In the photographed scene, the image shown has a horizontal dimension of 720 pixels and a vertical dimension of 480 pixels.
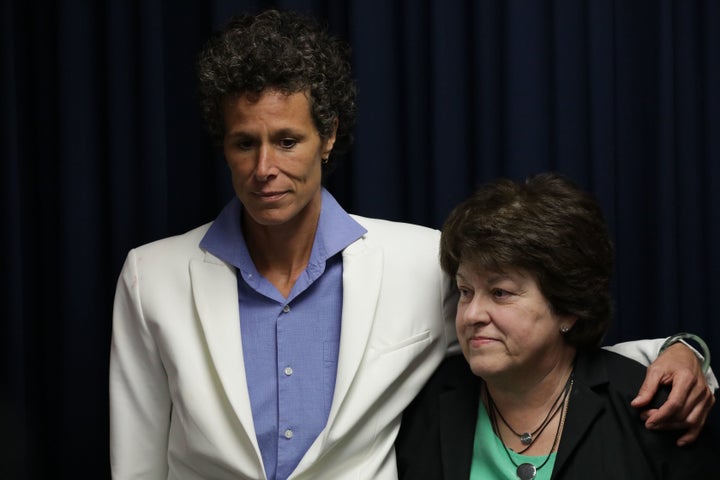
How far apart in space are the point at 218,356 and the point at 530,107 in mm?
996

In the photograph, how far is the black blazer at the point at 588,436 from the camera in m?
1.70

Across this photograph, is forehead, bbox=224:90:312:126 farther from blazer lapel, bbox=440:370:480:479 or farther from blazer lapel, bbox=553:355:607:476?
blazer lapel, bbox=553:355:607:476

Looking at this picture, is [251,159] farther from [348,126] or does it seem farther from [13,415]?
[13,415]

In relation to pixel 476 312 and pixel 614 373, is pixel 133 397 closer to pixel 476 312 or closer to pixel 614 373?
pixel 476 312

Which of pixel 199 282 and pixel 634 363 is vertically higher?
pixel 199 282

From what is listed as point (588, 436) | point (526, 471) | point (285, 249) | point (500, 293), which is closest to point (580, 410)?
point (588, 436)

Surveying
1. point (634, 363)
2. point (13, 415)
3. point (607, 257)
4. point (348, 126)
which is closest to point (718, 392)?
point (634, 363)

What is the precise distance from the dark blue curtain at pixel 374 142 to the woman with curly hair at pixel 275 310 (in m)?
0.35

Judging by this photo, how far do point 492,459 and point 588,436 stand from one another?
0.19 metres

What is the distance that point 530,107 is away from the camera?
2.26 metres

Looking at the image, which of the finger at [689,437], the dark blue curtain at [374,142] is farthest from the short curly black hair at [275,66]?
the finger at [689,437]

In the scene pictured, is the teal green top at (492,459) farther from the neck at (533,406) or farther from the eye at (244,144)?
the eye at (244,144)

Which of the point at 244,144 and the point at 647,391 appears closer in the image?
the point at 647,391

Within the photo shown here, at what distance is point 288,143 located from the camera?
1887mm
